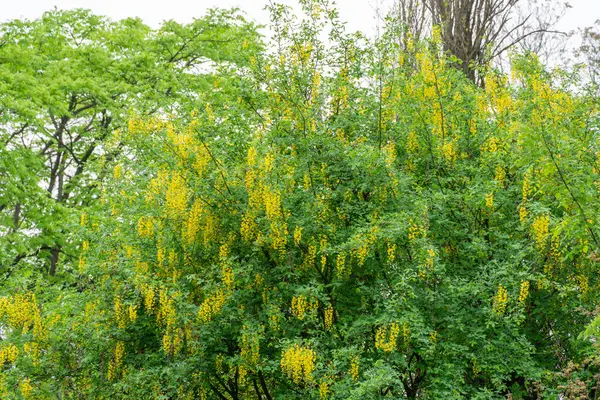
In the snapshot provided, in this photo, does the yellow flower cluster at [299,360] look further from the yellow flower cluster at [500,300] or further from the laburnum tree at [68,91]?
the laburnum tree at [68,91]

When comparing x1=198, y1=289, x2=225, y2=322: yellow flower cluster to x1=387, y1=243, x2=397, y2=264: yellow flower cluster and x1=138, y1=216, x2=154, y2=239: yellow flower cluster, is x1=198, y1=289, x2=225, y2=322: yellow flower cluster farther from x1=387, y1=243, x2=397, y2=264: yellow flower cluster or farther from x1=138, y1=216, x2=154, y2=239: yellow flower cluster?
x1=387, y1=243, x2=397, y2=264: yellow flower cluster

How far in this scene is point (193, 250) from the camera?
7.23m

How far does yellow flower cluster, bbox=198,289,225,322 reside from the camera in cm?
654

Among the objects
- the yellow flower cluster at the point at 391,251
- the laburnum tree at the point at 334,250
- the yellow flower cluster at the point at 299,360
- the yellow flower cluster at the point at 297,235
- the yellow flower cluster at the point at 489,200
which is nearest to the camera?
the yellow flower cluster at the point at 299,360

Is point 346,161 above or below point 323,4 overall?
below

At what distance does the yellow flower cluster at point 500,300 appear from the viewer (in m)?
6.25

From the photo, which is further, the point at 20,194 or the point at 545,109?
the point at 20,194

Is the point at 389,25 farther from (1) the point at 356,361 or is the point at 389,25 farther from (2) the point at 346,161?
(1) the point at 356,361

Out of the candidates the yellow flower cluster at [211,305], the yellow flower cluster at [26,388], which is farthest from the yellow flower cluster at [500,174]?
the yellow flower cluster at [26,388]

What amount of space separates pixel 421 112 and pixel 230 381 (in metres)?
3.67

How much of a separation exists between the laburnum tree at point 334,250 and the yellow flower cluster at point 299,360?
2 cm

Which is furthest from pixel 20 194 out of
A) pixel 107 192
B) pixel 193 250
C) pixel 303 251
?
pixel 303 251

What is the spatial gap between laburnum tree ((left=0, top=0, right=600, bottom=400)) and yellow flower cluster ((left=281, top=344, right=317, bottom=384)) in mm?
22

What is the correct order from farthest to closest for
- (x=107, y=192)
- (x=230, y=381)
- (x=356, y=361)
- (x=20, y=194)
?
(x=20, y=194)
(x=107, y=192)
(x=230, y=381)
(x=356, y=361)
